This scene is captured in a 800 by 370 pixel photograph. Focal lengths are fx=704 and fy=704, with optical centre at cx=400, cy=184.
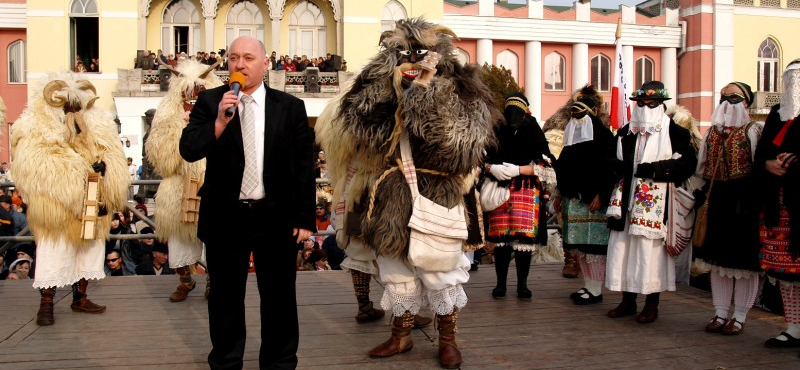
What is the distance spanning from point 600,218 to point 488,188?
3.34ft

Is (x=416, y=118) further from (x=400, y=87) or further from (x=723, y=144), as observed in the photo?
(x=723, y=144)

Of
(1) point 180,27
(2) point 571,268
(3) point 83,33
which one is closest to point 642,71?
(1) point 180,27

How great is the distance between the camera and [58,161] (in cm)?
562

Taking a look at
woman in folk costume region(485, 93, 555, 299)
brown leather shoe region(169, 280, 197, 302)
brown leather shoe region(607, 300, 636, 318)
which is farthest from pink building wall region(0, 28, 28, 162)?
brown leather shoe region(607, 300, 636, 318)

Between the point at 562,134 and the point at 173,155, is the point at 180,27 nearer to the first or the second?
the point at 562,134

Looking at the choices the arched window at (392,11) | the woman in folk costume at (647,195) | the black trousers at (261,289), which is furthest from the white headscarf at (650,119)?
the arched window at (392,11)

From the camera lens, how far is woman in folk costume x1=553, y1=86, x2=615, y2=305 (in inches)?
238

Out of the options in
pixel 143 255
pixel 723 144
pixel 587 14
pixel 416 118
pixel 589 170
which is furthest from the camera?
pixel 587 14

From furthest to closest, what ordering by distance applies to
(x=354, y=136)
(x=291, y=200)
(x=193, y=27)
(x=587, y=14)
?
(x=587, y=14), (x=193, y=27), (x=354, y=136), (x=291, y=200)

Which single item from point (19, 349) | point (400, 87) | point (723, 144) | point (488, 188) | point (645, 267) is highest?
point (400, 87)

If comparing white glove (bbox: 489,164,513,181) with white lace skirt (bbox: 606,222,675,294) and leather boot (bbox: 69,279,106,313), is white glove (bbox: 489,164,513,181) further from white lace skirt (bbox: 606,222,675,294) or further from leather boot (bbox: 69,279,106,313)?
leather boot (bbox: 69,279,106,313)

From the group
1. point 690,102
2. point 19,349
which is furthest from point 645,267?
point 690,102

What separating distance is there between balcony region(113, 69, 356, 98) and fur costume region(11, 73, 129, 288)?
18.4 metres

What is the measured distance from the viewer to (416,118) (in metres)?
4.21
